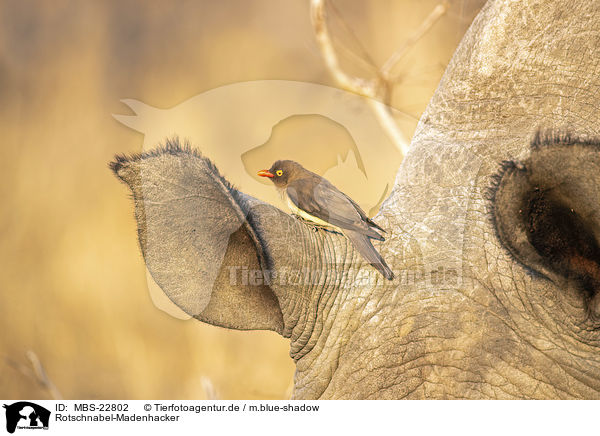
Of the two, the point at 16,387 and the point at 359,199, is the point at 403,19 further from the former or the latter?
the point at 16,387

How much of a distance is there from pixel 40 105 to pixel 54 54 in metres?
0.24

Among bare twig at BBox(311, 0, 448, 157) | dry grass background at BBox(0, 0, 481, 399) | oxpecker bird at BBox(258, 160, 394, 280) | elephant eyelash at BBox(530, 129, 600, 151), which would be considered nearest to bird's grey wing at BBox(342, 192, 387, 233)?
oxpecker bird at BBox(258, 160, 394, 280)

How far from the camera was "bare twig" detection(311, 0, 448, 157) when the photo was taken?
89.9 inches

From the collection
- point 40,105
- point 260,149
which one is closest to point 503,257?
point 260,149

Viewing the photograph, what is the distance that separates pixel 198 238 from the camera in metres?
1.37

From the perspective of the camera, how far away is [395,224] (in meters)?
1.42

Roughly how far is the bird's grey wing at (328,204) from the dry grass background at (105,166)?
5.73 feet

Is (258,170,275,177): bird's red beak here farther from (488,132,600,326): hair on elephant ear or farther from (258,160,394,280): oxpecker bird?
(488,132,600,326): hair on elephant ear

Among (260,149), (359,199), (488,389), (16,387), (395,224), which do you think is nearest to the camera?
(488,389)

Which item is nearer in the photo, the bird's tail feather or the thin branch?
the bird's tail feather

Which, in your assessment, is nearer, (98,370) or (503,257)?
(503,257)

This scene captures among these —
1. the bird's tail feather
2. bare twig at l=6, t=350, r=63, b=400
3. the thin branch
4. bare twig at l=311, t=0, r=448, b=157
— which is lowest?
bare twig at l=6, t=350, r=63, b=400

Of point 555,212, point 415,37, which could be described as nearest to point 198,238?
point 555,212
